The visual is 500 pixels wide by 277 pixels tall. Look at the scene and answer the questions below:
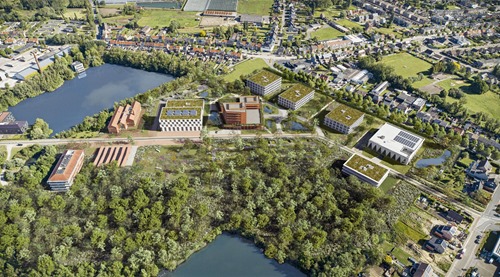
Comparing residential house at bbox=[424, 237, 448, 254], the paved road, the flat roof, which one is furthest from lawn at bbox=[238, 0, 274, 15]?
residential house at bbox=[424, 237, 448, 254]

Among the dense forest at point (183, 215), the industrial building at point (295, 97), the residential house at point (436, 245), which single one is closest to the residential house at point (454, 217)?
the residential house at point (436, 245)

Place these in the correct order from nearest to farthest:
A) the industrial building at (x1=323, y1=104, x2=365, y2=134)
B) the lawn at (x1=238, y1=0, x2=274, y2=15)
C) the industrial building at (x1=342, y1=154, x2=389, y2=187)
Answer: the industrial building at (x1=342, y1=154, x2=389, y2=187) → the industrial building at (x1=323, y1=104, x2=365, y2=134) → the lawn at (x1=238, y1=0, x2=274, y2=15)

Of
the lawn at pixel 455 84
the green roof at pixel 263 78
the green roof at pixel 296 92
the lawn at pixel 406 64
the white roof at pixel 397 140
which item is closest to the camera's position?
the white roof at pixel 397 140

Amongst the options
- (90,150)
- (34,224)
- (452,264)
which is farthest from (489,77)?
(34,224)

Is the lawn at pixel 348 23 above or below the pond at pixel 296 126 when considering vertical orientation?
above

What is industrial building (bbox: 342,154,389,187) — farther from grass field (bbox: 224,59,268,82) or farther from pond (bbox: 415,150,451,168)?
grass field (bbox: 224,59,268,82)

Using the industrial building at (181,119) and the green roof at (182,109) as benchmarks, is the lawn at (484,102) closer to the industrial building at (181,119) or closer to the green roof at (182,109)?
the green roof at (182,109)
